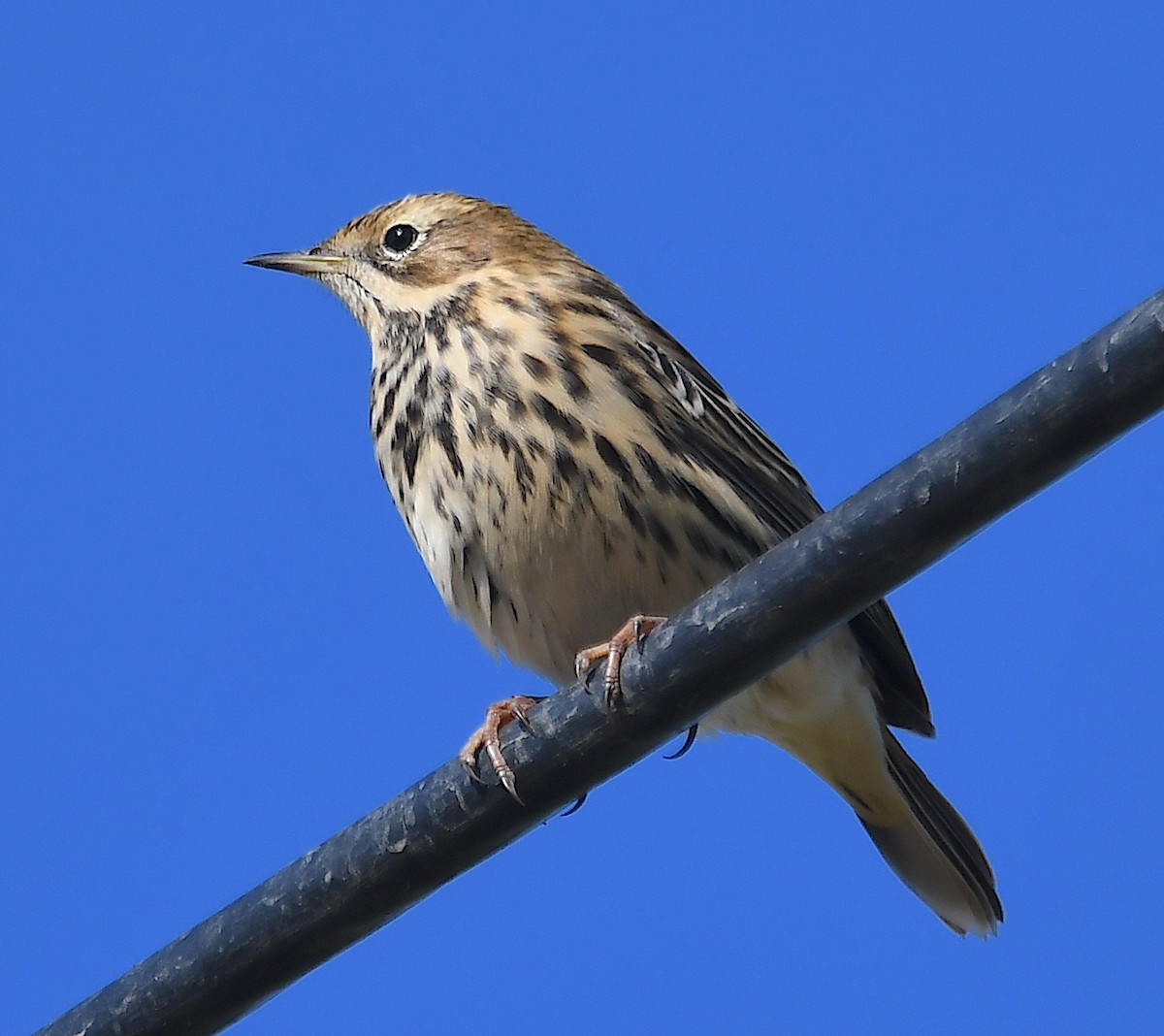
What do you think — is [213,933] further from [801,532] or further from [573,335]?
[573,335]

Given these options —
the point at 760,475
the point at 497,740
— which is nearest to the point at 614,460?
the point at 760,475

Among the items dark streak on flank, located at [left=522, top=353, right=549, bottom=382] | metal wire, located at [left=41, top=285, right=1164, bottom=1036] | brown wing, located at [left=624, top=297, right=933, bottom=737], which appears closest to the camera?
metal wire, located at [left=41, top=285, right=1164, bottom=1036]

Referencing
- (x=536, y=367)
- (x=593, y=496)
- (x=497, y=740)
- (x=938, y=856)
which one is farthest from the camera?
(x=938, y=856)

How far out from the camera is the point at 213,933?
4500 mm

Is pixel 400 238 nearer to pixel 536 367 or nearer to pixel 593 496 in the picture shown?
pixel 536 367

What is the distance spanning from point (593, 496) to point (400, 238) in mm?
2433

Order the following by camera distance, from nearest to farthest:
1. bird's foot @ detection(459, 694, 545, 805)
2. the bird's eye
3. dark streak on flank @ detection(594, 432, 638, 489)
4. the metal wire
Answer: the metal wire, bird's foot @ detection(459, 694, 545, 805), dark streak on flank @ detection(594, 432, 638, 489), the bird's eye

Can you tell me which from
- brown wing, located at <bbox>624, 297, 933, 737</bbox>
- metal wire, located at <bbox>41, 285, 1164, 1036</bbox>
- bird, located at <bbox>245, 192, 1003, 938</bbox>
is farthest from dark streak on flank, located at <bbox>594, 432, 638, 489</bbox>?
metal wire, located at <bbox>41, 285, 1164, 1036</bbox>

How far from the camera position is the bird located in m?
6.93

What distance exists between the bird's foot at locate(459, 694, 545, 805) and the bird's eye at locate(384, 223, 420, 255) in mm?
2830

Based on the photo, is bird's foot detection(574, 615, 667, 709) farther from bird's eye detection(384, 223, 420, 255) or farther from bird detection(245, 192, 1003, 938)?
bird's eye detection(384, 223, 420, 255)

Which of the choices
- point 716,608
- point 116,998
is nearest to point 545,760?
point 716,608

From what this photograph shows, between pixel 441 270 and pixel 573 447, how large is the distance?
172cm

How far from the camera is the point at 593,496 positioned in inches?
270
